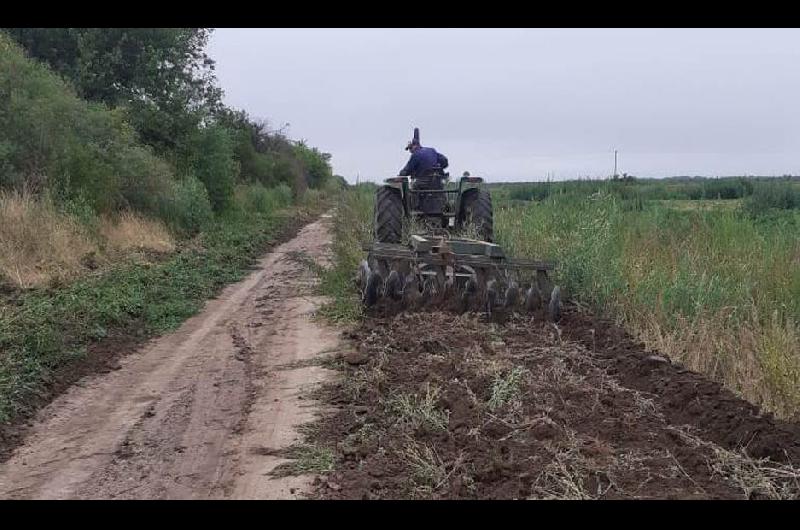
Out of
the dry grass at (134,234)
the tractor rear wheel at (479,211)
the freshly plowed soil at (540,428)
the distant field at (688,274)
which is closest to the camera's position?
the freshly plowed soil at (540,428)

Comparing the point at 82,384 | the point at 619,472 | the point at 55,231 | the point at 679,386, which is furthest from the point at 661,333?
the point at 55,231

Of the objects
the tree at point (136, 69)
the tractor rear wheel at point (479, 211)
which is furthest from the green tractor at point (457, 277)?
the tree at point (136, 69)

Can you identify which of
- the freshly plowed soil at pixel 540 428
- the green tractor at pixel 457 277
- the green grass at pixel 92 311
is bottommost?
the freshly plowed soil at pixel 540 428

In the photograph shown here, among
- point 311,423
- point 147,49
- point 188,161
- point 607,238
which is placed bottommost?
point 311,423

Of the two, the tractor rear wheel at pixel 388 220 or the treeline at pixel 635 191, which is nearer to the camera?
the tractor rear wheel at pixel 388 220

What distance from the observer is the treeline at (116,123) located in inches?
557

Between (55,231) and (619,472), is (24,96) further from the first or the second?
(619,472)

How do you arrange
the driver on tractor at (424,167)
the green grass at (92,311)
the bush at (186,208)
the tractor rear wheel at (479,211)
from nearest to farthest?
the green grass at (92,311), the tractor rear wheel at (479,211), the driver on tractor at (424,167), the bush at (186,208)

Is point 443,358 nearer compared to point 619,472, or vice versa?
point 619,472

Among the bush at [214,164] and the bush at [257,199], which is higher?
the bush at [214,164]

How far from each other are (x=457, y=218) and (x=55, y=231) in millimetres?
6310

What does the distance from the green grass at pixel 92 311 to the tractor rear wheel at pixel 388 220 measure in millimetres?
2740

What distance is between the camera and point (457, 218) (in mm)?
12914

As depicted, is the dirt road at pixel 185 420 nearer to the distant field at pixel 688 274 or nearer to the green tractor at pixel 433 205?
the green tractor at pixel 433 205
